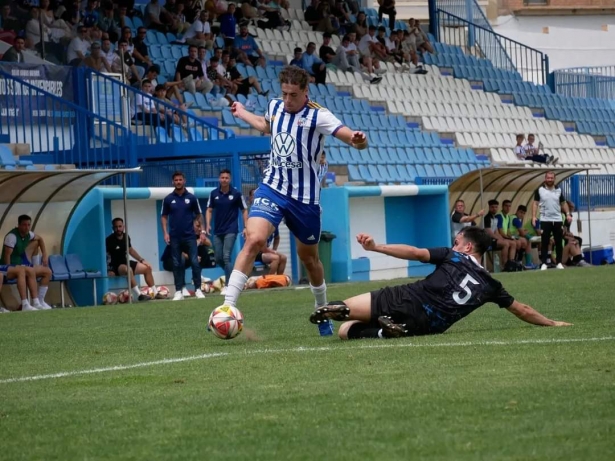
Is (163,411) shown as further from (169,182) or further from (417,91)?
(417,91)

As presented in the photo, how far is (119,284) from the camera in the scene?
61.9ft

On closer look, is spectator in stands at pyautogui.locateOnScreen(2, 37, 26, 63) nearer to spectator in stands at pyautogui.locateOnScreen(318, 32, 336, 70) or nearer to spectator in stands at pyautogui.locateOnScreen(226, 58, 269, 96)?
spectator in stands at pyautogui.locateOnScreen(226, 58, 269, 96)

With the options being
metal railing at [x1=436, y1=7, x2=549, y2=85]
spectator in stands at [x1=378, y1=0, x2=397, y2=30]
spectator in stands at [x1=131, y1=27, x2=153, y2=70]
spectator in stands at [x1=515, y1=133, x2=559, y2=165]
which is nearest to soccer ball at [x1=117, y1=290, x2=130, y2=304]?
spectator in stands at [x1=131, y1=27, x2=153, y2=70]

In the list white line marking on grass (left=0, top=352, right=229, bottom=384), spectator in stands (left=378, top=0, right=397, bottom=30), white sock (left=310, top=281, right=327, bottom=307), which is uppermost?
spectator in stands (left=378, top=0, right=397, bottom=30)

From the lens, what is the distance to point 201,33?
92.2 feet

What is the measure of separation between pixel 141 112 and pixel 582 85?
24.3 m

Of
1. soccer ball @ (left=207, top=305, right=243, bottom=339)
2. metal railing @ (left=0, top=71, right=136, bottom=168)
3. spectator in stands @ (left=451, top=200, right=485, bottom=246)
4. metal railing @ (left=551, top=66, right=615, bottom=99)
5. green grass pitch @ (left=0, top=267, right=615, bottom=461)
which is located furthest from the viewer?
metal railing @ (left=551, top=66, right=615, bottom=99)

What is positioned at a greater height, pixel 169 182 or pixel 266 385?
pixel 169 182

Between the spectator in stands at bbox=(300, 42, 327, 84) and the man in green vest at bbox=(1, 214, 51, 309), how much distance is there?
13896 mm

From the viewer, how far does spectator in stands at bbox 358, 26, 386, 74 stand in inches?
1316

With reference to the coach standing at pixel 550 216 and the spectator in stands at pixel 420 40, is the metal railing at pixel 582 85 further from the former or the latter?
the coach standing at pixel 550 216

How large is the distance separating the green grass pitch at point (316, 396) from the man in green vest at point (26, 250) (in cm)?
Answer: 673

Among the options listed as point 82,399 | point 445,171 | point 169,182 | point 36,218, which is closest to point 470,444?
point 82,399

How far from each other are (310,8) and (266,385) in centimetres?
2878
